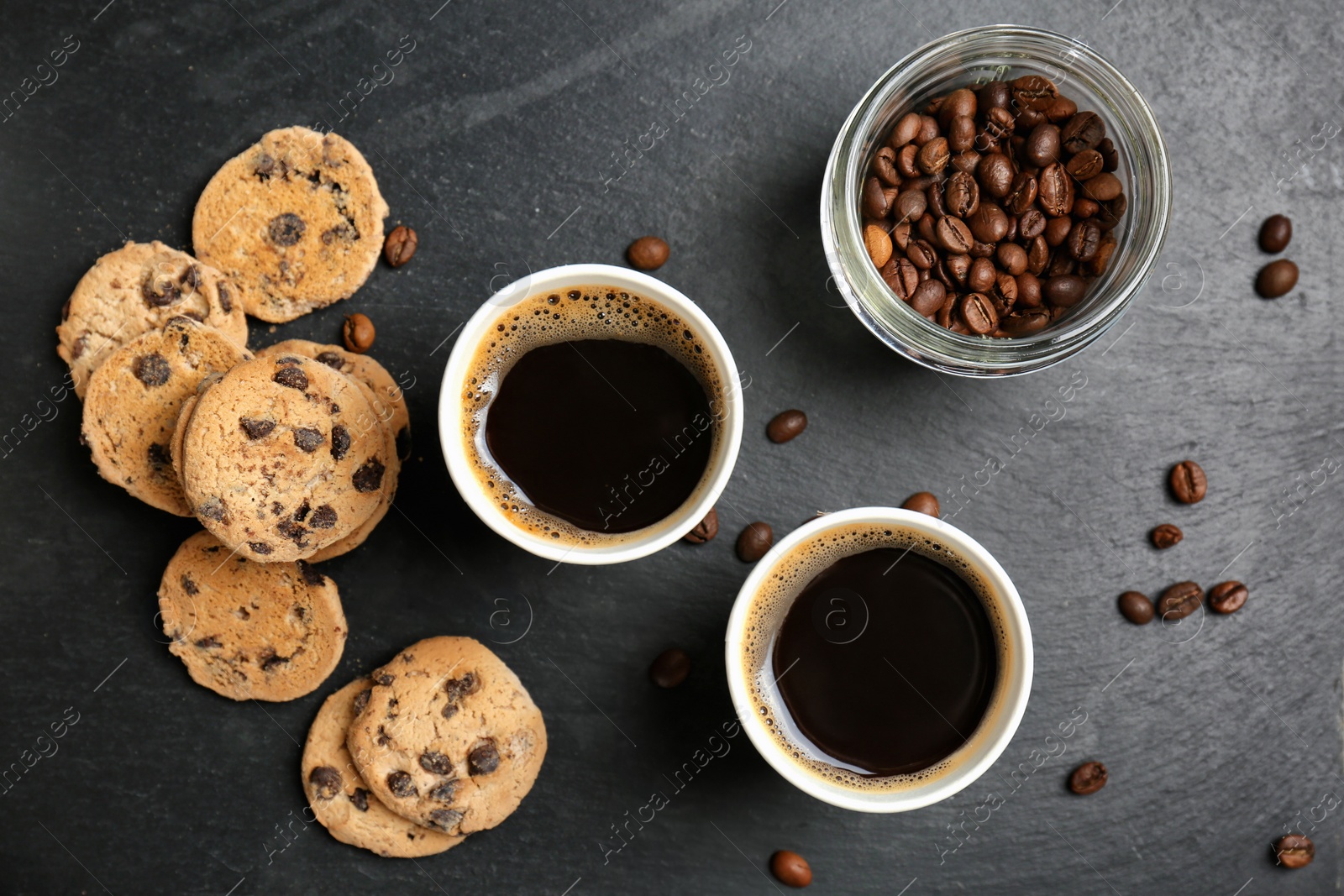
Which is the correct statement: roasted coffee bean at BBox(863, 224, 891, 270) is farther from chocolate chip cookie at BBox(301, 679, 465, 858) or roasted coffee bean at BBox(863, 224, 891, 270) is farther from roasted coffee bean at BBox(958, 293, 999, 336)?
chocolate chip cookie at BBox(301, 679, 465, 858)

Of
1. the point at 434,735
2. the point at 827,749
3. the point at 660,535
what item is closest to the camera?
the point at 660,535

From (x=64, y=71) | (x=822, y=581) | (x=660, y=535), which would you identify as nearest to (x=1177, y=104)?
(x=822, y=581)

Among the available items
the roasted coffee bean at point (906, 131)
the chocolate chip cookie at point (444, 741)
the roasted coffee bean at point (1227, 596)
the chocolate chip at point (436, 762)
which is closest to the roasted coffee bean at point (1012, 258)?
the roasted coffee bean at point (906, 131)

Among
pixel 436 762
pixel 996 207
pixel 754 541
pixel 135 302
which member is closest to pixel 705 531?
pixel 754 541

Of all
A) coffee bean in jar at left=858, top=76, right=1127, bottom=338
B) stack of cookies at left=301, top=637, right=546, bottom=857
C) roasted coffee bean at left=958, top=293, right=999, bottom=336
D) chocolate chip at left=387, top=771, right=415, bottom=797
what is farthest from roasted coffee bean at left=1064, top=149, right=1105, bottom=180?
chocolate chip at left=387, top=771, right=415, bottom=797

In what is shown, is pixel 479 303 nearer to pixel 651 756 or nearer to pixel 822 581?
pixel 822 581

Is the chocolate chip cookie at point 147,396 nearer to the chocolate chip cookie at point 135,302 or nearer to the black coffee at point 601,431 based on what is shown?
the chocolate chip cookie at point 135,302
